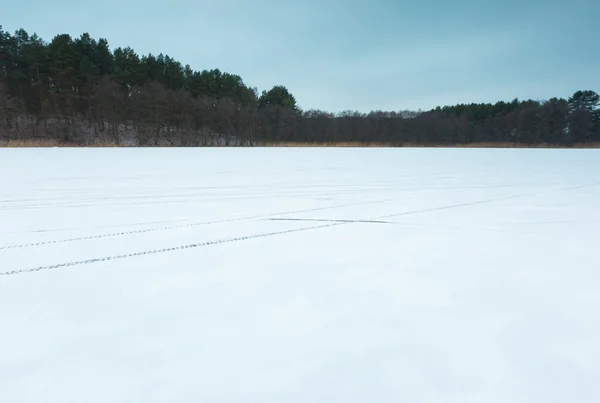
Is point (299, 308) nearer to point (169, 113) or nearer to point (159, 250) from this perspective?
point (159, 250)

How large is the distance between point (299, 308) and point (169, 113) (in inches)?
1495

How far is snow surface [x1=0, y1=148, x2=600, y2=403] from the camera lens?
96 centimetres

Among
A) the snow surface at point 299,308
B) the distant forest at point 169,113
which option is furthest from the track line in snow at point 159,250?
the distant forest at point 169,113

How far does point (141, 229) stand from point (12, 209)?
1.56 meters

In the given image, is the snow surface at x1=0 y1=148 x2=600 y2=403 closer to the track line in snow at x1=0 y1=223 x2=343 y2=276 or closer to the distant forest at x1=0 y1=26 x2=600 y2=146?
the track line in snow at x1=0 y1=223 x2=343 y2=276

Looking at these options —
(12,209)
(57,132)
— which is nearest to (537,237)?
(12,209)

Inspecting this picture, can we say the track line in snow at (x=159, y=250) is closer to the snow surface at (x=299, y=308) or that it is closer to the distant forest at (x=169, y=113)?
the snow surface at (x=299, y=308)

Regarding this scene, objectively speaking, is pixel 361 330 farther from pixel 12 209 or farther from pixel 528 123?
pixel 528 123

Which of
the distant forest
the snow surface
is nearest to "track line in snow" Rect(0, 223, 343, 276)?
the snow surface

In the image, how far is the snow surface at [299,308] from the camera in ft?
3.15

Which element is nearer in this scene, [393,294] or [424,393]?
[424,393]

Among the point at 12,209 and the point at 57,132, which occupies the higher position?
the point at 57,132

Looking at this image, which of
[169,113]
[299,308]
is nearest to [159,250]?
[299,308]

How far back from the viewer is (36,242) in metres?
2.21
